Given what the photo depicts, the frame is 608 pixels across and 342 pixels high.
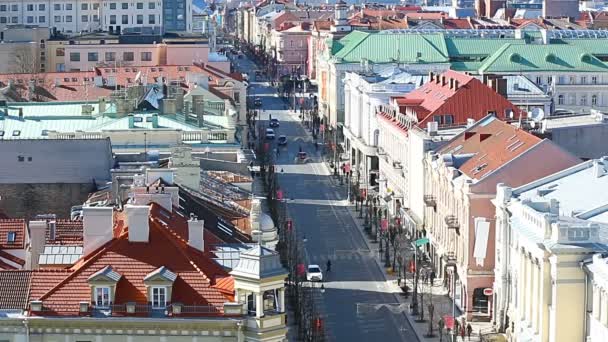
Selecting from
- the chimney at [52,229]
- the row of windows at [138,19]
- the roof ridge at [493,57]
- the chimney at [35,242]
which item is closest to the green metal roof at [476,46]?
the roof ridge at [493,57]

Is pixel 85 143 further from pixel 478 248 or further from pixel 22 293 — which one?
pixel 22 293

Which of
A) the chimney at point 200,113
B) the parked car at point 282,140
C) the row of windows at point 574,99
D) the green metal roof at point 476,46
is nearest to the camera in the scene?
the chimney at point 200,113

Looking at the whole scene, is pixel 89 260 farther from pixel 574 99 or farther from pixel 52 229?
pixel 574 99

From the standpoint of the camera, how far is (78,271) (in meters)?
46.3

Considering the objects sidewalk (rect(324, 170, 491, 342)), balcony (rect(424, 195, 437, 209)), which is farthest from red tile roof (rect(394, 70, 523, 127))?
sidewalk (rect(324, 170, 491, 342))

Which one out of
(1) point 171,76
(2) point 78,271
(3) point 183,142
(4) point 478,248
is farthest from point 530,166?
(1) point 171,76

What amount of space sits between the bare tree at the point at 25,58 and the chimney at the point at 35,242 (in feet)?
338

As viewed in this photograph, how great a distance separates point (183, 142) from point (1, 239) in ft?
126

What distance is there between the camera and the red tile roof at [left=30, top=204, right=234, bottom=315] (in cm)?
4541

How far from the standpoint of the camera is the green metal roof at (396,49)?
517 ft

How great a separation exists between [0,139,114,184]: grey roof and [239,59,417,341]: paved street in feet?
40.2

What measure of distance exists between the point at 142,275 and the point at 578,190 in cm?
2917

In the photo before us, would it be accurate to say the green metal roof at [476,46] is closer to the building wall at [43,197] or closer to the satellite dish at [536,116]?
the satellite dish at [536,116]

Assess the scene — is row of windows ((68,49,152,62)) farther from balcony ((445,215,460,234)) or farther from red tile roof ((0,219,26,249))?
red tile roof ((0,219,26,249))
